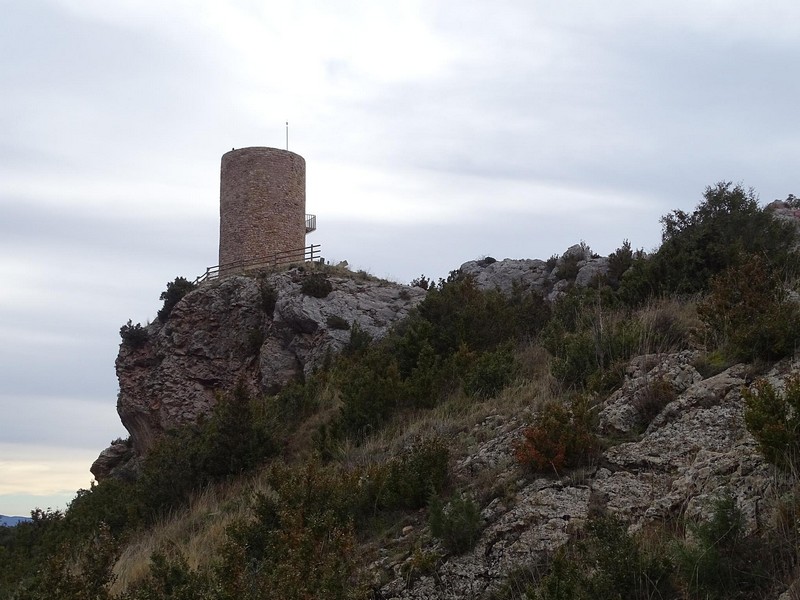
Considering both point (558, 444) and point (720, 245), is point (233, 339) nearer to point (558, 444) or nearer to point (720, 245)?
point (720, 245)

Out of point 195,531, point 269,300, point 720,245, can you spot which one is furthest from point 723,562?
point 269,300

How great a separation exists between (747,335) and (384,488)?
3.57m

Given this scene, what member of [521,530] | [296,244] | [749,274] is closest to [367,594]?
[521,530]

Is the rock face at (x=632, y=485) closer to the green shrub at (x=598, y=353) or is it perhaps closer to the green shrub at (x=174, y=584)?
the green shrub at (x=598, y=353)

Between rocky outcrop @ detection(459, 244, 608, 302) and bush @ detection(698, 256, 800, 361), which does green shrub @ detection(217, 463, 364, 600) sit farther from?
rocky outcrop @ detection(459, 244, 608, 302)

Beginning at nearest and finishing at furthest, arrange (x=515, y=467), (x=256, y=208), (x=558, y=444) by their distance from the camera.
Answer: (x=558, y=444) < (x=515, y=467) < (x=256, y=208)

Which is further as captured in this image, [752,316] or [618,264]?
[618,264]

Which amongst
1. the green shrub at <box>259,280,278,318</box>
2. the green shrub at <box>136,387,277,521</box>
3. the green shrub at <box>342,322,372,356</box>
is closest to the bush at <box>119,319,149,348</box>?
the green shrub at <box>259,280,278,318</box>

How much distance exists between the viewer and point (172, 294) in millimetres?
28250

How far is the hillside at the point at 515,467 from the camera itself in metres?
4.87

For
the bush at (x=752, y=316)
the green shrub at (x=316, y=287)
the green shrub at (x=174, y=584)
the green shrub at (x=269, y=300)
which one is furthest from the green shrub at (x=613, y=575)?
the green shrub at (x=269, y=300)

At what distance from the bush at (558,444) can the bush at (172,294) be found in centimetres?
2288

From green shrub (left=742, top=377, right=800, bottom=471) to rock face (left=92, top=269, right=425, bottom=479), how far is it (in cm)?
1678

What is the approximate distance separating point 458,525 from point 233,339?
20.1 metres
